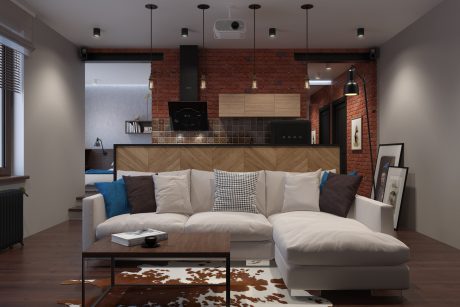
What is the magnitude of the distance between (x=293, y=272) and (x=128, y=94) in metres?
9.55

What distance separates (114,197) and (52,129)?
2629 mm

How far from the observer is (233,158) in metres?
5.21

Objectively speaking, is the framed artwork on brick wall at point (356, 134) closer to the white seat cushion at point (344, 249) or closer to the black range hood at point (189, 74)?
the black range hood at point (189, 74)

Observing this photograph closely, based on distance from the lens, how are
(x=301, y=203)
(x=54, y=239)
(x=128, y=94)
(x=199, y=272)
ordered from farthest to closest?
(x=128, y=94) < (x=54, y=239) < (x=301, y=203) < (x=199, y=272)

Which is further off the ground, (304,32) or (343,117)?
(304,32)

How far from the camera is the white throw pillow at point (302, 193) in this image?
445cm

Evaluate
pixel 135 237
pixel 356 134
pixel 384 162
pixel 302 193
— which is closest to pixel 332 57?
pixel 356 134

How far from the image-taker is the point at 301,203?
4453mm

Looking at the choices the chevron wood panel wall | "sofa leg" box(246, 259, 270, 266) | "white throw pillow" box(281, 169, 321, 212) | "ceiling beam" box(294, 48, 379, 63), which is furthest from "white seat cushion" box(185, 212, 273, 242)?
"ceiling beam" box(294, 48, 379, 63)

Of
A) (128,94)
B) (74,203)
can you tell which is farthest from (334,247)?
(128,94)

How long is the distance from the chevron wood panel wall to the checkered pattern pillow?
28.2 inches

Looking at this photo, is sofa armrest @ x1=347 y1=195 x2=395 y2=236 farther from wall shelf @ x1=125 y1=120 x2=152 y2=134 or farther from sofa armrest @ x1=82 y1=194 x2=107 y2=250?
wall shelf @ x1=125 y1=120 x2=152 y2=134

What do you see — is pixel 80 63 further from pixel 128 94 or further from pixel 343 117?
pixel 343 117

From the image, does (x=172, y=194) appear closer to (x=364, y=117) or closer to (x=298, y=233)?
(x=298, y=233)
